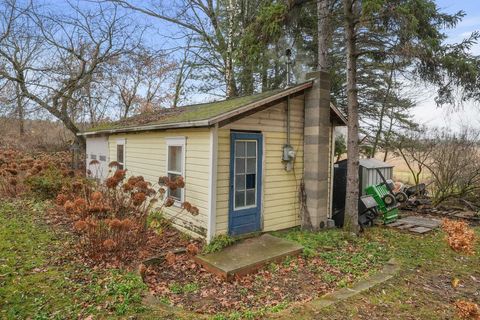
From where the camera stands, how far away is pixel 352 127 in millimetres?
6730

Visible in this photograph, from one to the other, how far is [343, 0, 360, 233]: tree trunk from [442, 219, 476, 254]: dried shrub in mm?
1906

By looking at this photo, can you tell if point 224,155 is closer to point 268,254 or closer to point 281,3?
point 268,254

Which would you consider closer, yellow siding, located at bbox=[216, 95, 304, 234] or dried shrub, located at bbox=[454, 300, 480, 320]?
dried shrub, located at bbox=[454, 300, 480, 320]

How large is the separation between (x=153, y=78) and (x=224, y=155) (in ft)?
53.2

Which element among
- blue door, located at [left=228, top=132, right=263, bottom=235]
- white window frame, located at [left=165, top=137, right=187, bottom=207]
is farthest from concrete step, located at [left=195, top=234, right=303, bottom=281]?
white window frame, located at [left=165, top=137, right=187, bottom=207]

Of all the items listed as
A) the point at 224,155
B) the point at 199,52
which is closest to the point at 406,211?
the point at 224,155

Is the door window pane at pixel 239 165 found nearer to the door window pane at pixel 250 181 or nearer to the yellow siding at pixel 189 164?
the door window pane at pixel 250 181

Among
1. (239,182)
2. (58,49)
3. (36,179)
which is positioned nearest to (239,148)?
(239,182)

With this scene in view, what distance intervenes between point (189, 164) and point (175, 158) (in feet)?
2.25

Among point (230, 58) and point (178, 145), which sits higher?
point (230, 58)

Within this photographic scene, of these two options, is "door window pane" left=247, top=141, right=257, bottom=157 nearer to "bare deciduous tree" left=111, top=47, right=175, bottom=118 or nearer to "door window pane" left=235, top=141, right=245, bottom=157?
"door window pane" left=235, top=141, right=245, bottom=157

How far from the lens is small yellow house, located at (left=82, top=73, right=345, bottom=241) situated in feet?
19.2

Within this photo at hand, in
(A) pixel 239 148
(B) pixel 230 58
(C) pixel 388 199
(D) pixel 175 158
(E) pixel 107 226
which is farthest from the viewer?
(B) pixel 230 58

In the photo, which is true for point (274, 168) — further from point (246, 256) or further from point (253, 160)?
point (246, 256)
